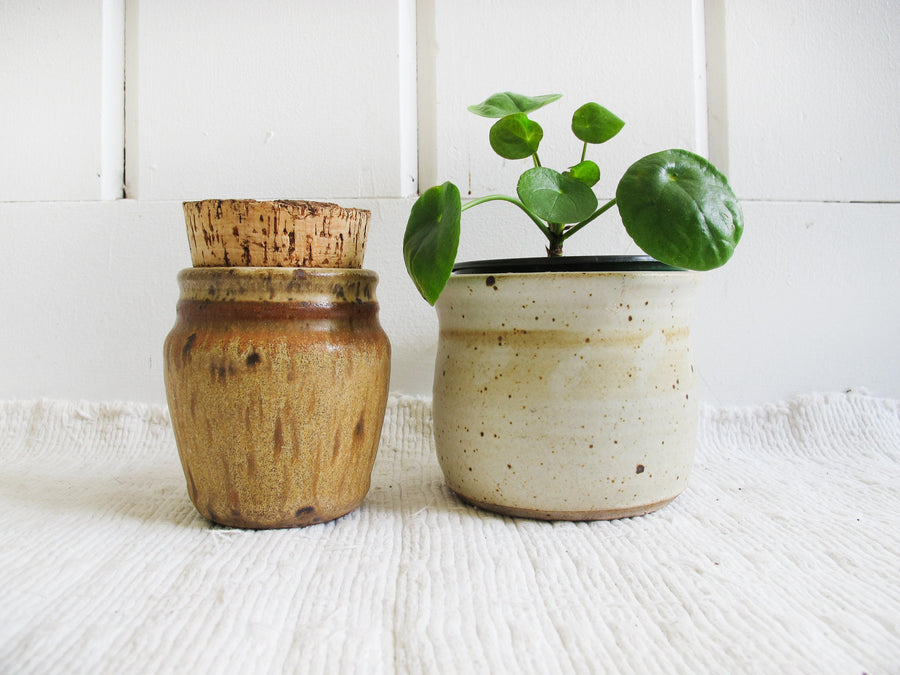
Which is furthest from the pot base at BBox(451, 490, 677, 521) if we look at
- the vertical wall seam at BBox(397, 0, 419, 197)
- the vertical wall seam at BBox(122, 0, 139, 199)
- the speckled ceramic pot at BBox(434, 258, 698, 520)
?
the vertical wall seam at BBox(122, 0, 139, 199)

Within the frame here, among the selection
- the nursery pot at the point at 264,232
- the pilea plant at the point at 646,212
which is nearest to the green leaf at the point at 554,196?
the pilea plant at the point at 646,212

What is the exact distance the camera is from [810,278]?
2.69ft

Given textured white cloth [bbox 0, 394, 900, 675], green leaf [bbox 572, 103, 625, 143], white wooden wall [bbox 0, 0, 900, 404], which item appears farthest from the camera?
white wooden wall [bbox 0, 0, 900, 404]

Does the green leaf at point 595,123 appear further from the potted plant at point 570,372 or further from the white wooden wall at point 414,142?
the white wooden wall at point 414,142

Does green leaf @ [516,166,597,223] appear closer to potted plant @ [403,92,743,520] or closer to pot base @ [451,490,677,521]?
potted plant @ [403,92,743,520]

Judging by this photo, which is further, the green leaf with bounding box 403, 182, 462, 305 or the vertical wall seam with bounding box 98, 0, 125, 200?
the vertical wall seam with bounding box 98, 0, 125, 200

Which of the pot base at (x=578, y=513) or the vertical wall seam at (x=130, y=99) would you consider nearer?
the pot base at (x=578, y=513)

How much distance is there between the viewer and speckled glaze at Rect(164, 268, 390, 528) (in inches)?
19.4

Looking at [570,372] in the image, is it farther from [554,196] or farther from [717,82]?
[717,82]

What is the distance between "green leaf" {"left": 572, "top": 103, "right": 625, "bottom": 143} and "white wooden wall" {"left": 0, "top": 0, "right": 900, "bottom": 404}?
0.74 ft

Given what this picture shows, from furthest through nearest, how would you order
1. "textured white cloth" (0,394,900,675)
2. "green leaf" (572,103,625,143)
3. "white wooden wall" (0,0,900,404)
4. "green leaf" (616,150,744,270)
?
"white wooden wall" (0,0,900,404) → "green leaf" (572,103,625,143) → "green leaf" (616,150,744,270) → "textured white cloth" (0,394,900,675)

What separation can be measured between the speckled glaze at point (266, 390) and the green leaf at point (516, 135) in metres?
0.19

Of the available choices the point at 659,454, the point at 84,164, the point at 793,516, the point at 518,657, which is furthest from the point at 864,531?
the point at 84,164

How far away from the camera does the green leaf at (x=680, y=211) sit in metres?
0.45
